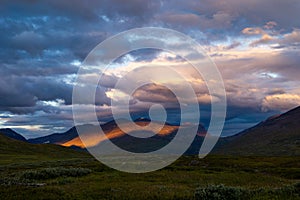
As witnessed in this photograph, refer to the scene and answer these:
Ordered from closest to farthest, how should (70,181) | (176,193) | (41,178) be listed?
(176,193)
(70,181)
(41,178)

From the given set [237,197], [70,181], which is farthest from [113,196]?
[70,181]

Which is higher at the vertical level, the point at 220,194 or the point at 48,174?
the point at 48,174

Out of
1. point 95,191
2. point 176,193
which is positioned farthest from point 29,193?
point 176,193

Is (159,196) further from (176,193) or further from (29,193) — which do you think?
(29,193)

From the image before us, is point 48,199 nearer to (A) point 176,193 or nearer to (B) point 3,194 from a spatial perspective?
(B) point 3,194

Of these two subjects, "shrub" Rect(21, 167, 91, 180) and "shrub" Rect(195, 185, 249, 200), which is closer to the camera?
"shrub" Rect(195, 185, 249, 200)

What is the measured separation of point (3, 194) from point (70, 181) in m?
10.3

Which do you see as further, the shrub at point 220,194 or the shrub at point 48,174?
the shrub at point 48,174

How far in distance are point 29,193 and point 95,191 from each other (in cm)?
457

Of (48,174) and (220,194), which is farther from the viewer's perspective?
(48,174)

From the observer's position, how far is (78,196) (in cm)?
2100

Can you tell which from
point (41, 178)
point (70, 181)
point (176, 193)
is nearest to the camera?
point (176, 193)

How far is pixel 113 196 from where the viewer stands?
69.3 ft

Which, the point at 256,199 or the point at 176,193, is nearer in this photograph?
the point at 256,199
